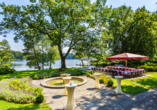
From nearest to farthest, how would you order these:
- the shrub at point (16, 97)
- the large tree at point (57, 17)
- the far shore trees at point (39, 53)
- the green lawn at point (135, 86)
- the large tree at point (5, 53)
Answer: the shrub at point (16, 97) < the green lawn at point (135, 86) < the large tree at point (57, 17) < the far shore trees at point (39, 53) < the large tree at point (5, 53)

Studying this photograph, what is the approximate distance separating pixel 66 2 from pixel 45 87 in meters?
13.9

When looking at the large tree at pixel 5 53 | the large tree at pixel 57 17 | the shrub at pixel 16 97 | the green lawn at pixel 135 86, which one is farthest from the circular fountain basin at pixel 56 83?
the large tree at pixel 5 53

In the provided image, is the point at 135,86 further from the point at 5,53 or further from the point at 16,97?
the point at 5,53

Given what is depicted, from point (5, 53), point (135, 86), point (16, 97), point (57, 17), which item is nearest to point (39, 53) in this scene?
point (5, 53)

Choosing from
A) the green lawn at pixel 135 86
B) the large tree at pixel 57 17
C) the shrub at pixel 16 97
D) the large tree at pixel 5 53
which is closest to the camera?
the shrub at pixel 16 97

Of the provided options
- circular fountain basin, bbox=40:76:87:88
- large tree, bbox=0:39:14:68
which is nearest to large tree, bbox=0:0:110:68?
circular fountain basin, bbox=40:76:87:88

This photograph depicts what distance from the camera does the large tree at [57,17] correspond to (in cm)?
1358

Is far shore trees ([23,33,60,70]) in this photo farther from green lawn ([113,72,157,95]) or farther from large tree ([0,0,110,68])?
green lawn ([113,72,157,95])

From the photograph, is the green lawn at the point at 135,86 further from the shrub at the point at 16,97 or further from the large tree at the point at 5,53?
the large tree at the point at 5,53

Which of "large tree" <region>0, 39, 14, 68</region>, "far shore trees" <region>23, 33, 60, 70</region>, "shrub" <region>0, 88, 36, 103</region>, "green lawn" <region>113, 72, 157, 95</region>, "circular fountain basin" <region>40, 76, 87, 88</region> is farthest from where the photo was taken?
"large tree" <region>0, 39, 14, 68</region>

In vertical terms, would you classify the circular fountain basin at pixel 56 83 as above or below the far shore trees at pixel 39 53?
below

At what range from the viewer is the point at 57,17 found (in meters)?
15.4

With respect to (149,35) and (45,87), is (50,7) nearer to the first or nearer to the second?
(45,87)

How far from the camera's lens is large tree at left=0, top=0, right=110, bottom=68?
13.6 meters
